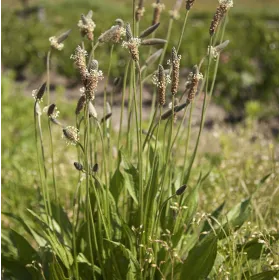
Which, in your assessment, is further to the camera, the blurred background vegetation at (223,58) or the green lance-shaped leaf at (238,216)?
the blurred background vegetation at (223,58)

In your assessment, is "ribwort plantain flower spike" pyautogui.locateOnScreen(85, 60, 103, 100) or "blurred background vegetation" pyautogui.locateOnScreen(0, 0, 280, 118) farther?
"blurred background vegetation" pyautogui.locateOnScreen(0, 0, 280, 118)

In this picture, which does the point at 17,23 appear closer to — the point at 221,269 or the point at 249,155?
the point at 249,155

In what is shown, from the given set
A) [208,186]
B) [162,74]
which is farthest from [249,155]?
[162,74]

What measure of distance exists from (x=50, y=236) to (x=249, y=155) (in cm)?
226

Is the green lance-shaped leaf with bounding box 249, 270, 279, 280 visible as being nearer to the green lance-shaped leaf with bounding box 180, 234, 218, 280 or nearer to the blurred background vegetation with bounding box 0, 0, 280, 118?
the green lance-shaped leaf with bounding box 180, 234, 218, 280

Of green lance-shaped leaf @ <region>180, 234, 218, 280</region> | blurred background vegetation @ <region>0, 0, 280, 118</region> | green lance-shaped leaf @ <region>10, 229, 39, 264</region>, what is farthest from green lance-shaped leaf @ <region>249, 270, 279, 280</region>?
blurred background vegetation @ <region>0, 0, 280, 118</region>

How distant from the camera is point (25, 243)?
8.14ft

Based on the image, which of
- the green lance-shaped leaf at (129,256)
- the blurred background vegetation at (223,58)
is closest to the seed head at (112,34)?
the green lance-shaped leaf at (129,256)

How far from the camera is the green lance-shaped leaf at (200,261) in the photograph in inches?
82.4

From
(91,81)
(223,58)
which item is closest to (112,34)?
(91,81)

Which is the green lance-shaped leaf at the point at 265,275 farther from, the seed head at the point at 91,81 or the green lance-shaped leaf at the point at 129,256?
the seed head at the point at 91,81

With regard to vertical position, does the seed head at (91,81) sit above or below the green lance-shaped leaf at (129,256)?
above

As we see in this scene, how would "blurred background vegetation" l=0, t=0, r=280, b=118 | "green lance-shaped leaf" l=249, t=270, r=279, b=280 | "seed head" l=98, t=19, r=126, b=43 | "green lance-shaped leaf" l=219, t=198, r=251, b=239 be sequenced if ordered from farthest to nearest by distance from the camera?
"blurred background vegetation" l=0, t=0, r=280, b=118, "green lance-shaped leaf" l=219, t=198, r=251, b=239, "green lance-shaped leaf" l=249, t=270, r=279, b=280, "seed head" l=98, t=19, r=126, b=43

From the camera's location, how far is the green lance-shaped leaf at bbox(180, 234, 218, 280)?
2092 millimetres
